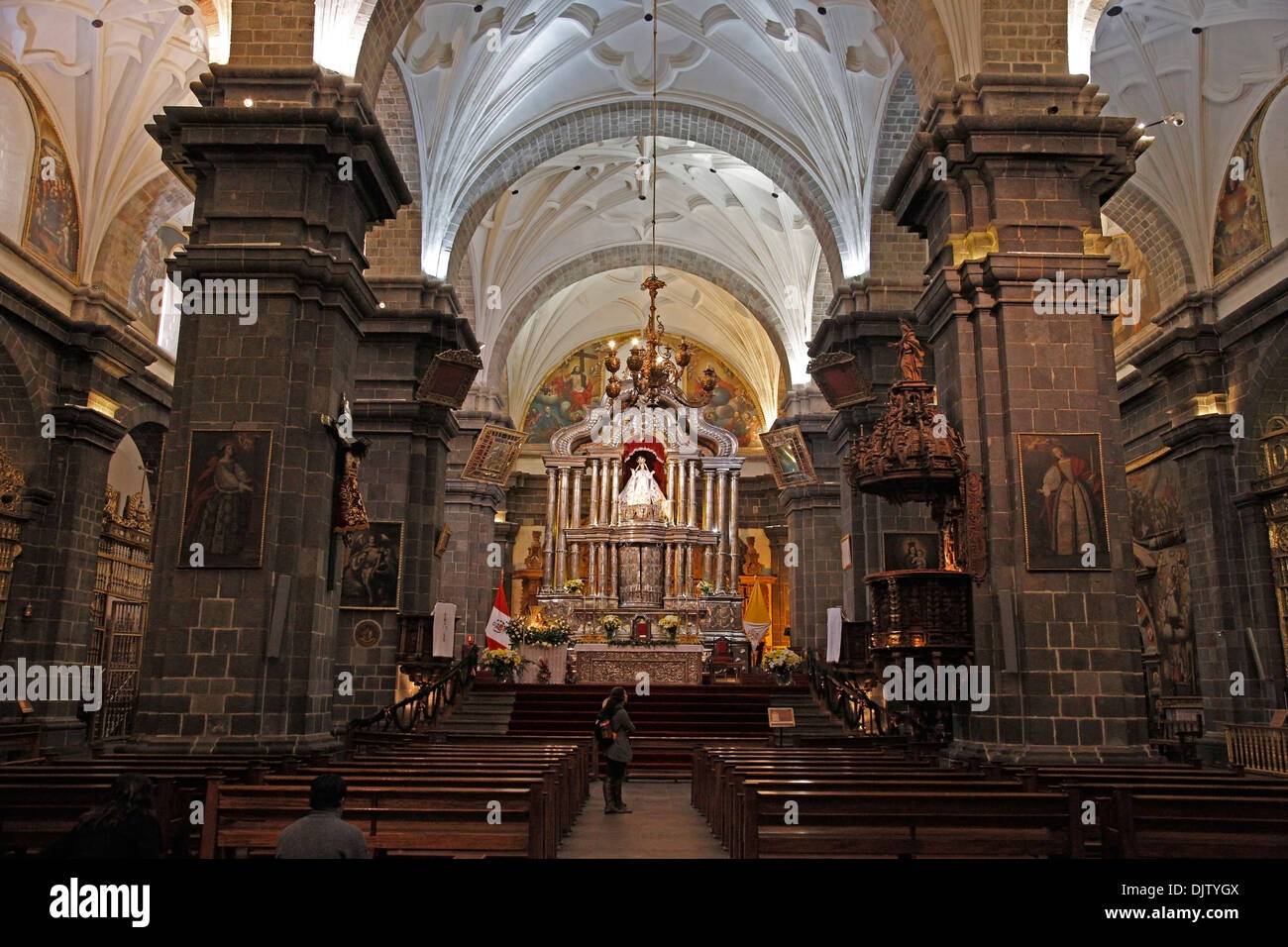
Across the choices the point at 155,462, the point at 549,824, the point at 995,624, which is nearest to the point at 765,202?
the point at 155,462

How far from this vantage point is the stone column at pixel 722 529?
2522 cm

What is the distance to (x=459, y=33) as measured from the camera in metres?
14.2

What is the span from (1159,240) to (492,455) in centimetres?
1191

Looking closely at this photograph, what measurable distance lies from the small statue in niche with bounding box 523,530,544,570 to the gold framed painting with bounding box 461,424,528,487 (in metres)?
7.06

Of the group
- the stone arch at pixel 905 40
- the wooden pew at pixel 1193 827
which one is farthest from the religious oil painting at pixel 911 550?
the wooden pew at pixel 1193 827

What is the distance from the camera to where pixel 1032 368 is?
28.5ft

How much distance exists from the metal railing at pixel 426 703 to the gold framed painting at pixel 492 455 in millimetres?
4754

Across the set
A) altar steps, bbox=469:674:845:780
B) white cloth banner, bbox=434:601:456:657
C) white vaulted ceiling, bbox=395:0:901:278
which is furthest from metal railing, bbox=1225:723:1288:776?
white cloth banner, bbox=434:601:456:657

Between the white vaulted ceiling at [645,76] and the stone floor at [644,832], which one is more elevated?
the white vaulted ceiling at [645,76]

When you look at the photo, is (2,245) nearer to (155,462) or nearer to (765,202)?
(155,462)

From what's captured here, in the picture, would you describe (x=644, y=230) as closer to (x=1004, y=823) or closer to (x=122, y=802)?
(x=1004, y=823)

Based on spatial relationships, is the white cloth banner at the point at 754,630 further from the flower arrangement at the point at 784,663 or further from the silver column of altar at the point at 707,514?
the flower arrangement at the point at 784,663

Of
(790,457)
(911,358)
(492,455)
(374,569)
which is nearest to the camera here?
(911,358)

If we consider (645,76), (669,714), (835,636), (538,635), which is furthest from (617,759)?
(645,76)
